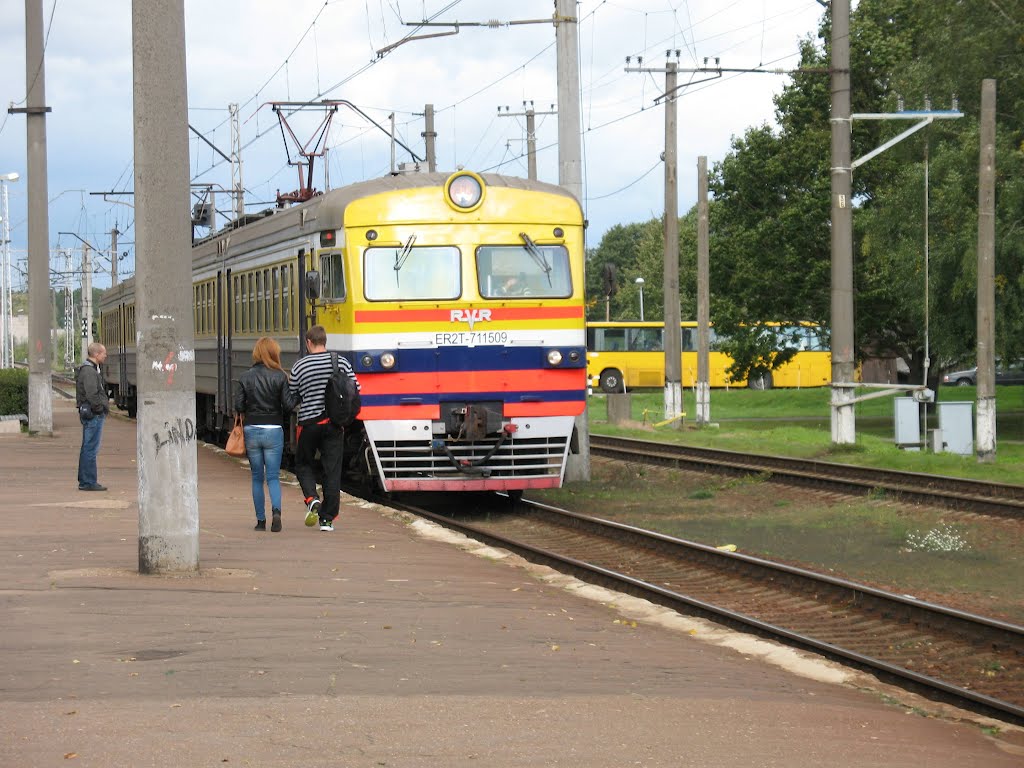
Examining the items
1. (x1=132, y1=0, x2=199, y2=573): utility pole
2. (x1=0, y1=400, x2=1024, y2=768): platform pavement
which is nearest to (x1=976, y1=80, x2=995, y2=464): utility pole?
(x1=0, y1=400, x2=1024, y2=768): platform pavement

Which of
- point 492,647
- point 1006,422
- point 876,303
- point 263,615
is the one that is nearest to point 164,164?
point 263,615

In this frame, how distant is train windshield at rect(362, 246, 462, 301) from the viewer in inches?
627

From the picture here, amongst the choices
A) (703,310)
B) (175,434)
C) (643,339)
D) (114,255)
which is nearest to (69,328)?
Answer: (114,255)

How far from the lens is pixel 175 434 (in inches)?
396

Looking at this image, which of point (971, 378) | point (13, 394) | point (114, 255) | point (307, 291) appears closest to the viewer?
point (307, 291)

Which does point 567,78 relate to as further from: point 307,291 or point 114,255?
point 114,255

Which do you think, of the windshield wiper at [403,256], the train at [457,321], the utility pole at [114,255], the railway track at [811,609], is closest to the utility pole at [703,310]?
the train at [457,321]

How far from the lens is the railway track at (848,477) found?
55.9 ft

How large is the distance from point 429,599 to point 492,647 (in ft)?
5.57

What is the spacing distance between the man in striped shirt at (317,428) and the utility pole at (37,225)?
15756 mm

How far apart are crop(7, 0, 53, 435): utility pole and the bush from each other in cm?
541

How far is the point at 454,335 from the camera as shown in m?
15.9

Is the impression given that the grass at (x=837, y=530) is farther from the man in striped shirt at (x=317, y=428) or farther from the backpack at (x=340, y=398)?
the backpack at (x=340, y=398)

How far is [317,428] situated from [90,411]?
4802 mm
